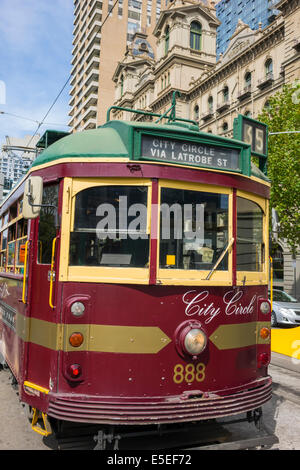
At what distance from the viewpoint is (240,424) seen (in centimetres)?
573

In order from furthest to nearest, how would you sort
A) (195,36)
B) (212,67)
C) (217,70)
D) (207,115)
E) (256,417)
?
(195,36) < (212,67) < (207,115) < (217,70) < (256,417)

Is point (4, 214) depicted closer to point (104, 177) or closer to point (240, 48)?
point (104, 177)

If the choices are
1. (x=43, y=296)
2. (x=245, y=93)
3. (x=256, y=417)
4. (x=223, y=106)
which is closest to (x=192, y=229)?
(x=43, y=296)

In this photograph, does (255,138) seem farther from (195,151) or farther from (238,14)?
(238,14)

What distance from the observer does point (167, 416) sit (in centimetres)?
391

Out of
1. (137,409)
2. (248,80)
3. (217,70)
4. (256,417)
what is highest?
(217,70)

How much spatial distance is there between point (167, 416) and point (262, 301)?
176 cm

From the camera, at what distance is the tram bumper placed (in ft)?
12.6

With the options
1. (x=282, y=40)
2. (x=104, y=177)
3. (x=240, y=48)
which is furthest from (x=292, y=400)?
(x=240, y=48)

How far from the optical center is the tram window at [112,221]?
4.24 m

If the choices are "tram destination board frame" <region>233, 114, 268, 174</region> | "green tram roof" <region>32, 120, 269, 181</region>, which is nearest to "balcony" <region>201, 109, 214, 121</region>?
"tram destination board frame" <region>233, 114, 268, 174</region>

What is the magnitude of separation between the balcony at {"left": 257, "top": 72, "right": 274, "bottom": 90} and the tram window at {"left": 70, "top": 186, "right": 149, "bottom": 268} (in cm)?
3183

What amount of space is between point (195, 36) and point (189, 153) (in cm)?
4910
